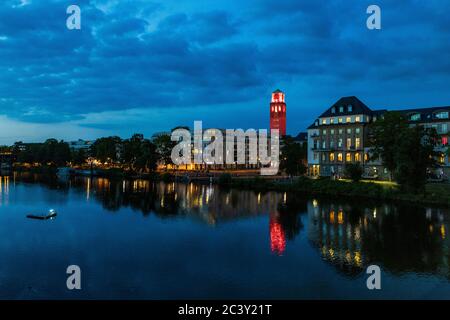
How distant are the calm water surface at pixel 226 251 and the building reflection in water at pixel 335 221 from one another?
119 mm

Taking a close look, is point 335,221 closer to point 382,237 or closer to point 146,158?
point 382,237

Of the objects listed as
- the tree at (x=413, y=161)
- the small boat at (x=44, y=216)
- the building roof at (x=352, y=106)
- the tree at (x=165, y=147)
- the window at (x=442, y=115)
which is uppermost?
the building roof at (x=352, y=106)

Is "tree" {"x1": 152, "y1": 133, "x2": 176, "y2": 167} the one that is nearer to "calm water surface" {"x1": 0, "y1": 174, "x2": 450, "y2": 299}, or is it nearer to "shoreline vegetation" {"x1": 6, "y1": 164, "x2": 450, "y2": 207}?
"shoreline vegetation" {"x1": 6, "y1": 164, "x2": 450, "y2": 207}

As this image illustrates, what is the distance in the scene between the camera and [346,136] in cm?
9800

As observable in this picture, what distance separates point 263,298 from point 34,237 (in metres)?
29.0

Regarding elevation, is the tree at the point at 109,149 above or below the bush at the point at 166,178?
above

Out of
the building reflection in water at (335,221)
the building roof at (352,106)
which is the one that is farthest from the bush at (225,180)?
the building roof at (352,106)

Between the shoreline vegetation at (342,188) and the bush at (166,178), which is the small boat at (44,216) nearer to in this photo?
the shoreline vegetation at (342,188)

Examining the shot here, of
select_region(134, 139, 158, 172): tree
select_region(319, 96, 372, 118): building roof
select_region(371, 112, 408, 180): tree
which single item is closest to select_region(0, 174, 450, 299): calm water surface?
select_region(371, 112, 408, 180): tree

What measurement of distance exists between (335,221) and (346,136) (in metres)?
51.4

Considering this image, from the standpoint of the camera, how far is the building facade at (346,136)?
90.2m

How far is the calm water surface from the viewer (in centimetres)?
2692

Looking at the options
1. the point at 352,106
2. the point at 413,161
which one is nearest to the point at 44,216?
the point at 413,161

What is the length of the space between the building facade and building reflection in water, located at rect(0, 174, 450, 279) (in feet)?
78.0
